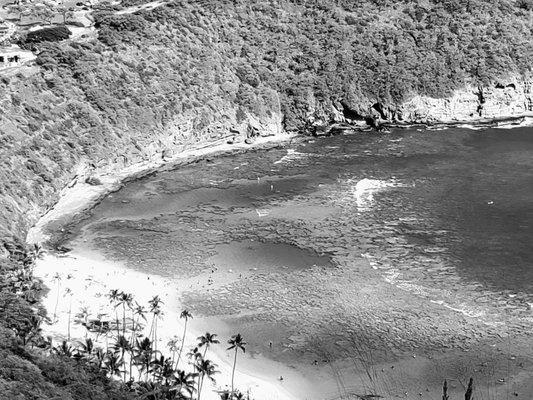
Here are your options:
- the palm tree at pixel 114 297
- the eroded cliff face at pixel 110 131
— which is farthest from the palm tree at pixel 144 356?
the eroded cliff face at pixel 110 131

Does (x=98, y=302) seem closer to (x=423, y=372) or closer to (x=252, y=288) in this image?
(x=252, y=288)

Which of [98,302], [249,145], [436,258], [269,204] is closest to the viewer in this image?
[98,302]

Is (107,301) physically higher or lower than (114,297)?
lower

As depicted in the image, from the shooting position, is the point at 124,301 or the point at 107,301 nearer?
the point at 124,301

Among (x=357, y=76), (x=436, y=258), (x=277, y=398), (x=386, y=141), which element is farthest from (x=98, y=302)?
(x=357, y=76)

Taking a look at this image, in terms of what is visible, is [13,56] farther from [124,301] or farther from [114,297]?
[124,301]

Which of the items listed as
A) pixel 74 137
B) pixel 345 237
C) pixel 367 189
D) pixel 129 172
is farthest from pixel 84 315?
pixel 367 189
